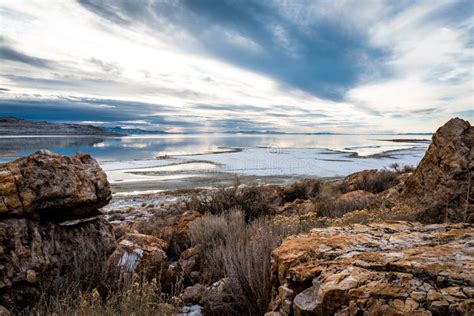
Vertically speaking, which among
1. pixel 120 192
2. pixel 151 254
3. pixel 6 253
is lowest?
pixel 120 192

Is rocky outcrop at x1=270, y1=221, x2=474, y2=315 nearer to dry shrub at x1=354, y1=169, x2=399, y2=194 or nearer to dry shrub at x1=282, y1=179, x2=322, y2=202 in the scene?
dry shrub at x1=282, y1=179, x2=322, y2=202

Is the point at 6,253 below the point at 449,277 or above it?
below

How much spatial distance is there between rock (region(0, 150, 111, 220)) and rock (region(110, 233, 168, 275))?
744 millimetres

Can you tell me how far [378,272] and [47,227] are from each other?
383cm

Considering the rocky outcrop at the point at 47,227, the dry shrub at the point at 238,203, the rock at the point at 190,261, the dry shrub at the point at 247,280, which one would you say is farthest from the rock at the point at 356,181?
the rocky outcrop at the point at 47,227

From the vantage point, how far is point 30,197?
3855 mm

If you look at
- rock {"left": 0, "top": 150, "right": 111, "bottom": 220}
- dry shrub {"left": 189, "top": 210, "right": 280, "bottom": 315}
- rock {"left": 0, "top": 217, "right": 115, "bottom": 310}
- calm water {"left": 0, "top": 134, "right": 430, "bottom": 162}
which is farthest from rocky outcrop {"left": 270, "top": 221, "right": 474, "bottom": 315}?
calm water {"left": 0, "top": 134, "right": 430, "bottom": 162}

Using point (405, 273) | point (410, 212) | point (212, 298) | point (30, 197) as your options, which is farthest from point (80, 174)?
point (410, 212)

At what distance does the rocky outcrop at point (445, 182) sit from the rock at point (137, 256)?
3658 mm

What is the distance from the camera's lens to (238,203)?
8422mm

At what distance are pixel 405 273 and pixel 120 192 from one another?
59.7 feet

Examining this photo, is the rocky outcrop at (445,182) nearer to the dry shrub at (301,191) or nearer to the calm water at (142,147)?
the dry shrub at (301,191)

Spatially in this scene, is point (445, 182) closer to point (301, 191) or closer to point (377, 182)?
point (377, 182)

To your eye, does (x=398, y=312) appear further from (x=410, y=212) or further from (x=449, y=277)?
(x=410, y=212)
